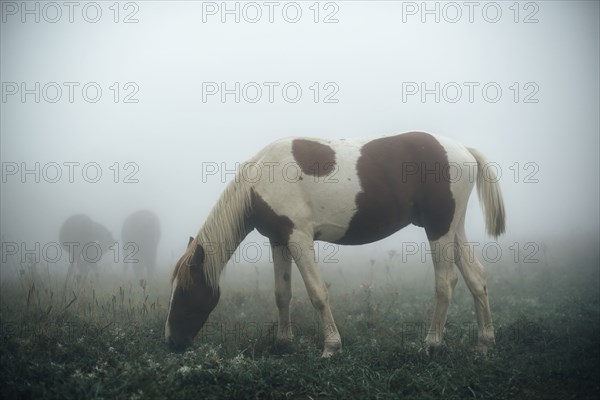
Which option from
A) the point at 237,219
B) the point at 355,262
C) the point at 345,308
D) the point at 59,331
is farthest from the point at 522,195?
the point at 59,331

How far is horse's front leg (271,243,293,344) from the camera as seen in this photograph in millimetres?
5473

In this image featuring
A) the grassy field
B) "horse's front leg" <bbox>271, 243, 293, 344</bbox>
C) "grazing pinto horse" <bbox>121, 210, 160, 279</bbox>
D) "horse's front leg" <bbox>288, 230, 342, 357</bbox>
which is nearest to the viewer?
the grassy field

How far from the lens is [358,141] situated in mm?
5438

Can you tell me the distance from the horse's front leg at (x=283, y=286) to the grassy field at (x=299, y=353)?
25 centimetres

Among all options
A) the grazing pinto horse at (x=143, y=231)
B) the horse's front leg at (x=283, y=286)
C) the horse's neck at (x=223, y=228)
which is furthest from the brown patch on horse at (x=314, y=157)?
the grazing pinto horse at (x=143, y=231)

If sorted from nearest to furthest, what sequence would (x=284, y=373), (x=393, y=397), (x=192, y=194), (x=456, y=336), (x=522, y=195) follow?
(x=393, y=397) → (x=284, y=373) → (x=456, y=336) → (x=192, y=194) → (x=522, y=195)

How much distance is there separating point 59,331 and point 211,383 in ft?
8.71

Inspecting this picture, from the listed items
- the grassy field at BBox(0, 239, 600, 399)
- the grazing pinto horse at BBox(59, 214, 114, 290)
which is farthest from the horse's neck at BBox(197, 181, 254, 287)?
the grazing pinto horse at BBox(59, 214, 114, 290)

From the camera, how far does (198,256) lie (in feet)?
16.5

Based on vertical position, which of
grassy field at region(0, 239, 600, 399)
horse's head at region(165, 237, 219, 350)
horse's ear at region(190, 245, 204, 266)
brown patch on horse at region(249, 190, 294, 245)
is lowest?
grassy field at region(0, 239, 600, 399)

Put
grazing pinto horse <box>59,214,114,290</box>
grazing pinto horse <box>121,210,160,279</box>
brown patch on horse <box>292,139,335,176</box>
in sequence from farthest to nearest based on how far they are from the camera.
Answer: grazing pinto horse <box>121,210,160,279</box>
grazing pinto horse <box>59,214,114,290</box>
brown patch on horse <box>292,139,335,176</box>

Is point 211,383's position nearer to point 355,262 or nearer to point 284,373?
point 284,373

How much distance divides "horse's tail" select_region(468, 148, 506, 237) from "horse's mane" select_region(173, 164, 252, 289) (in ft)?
11.7

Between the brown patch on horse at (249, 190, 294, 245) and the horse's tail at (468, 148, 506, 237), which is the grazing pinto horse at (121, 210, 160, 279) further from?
the horse's tail at (468, 148, 506, 237)
